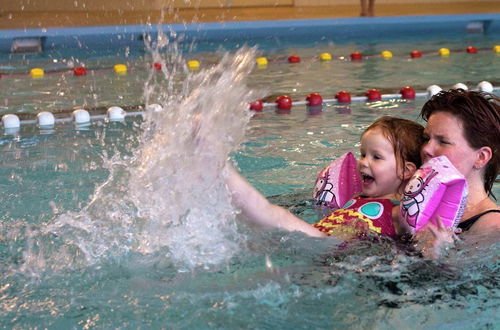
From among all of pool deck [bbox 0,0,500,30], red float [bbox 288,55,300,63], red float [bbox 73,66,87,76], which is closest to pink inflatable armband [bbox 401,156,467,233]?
red float [bbox 73,66,87,76]

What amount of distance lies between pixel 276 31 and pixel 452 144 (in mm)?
7690

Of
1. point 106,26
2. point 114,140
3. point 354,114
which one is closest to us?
point 114,140

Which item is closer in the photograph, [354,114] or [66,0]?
[354,114]

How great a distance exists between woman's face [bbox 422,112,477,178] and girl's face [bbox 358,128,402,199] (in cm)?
16

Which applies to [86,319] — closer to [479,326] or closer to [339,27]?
[479,326]

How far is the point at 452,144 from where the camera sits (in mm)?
2498

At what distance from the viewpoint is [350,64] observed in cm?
782

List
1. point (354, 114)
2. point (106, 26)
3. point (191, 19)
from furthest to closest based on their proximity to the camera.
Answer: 1. point (191, 19)
2. point (106, 26)
3. point (354, 114)

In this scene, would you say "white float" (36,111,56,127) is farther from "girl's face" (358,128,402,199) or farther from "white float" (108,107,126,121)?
"girl's face" (358,128,402,199)

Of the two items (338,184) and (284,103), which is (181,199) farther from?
(284,103)

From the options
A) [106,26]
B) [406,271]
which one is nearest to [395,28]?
[106,26]

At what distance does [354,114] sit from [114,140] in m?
1.75

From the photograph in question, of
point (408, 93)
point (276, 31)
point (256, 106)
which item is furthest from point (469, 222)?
point (276, 31)

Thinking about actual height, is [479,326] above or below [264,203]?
below
